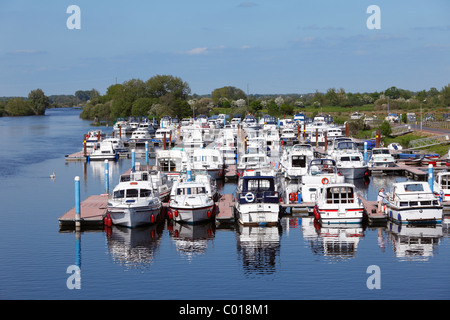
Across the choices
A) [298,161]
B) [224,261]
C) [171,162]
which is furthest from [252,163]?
[224,261]

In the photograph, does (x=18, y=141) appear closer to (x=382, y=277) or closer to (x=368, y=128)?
(x=368, y=128)

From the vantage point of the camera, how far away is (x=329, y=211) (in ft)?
125

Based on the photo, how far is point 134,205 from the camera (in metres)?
38.0

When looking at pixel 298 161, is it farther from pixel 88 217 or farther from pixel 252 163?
pixel 88 217

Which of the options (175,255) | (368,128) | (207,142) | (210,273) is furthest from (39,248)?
(368,128)

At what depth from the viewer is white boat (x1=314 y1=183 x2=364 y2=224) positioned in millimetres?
37875

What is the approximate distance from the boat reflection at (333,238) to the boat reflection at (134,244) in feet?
27.2

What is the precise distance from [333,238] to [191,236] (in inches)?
306

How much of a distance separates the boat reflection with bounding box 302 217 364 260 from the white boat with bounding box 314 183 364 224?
1.56 feet

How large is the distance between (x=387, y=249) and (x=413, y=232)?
11.6 feet

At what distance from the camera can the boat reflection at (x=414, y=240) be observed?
33188 millimetres

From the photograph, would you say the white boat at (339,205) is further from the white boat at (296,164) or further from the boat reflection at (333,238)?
the white boat at (296,164)

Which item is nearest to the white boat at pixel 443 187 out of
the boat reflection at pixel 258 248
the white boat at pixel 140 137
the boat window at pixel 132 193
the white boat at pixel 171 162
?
the boat reflection at pixel 258 248

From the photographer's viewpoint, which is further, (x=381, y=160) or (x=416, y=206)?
(x=381, y=160)
